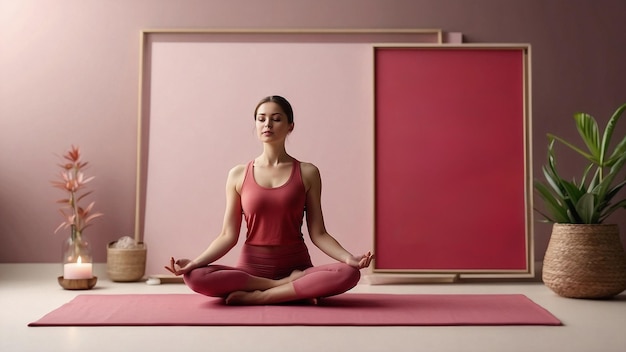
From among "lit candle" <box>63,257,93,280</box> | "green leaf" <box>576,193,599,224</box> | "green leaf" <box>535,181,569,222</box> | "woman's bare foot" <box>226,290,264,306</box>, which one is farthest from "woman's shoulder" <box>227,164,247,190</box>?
"green leaf" <box>576,193,599,224</box>

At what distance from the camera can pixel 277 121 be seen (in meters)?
3.10

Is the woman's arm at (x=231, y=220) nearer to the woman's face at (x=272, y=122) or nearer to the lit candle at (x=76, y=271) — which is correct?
the woman's face at (x=272, y=122)

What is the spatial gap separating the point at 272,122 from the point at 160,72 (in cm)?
139

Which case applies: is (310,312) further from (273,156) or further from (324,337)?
Answer: (273,156)

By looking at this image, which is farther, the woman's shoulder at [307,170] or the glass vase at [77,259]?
the glass vase at [77,259]

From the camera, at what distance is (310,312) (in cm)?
277

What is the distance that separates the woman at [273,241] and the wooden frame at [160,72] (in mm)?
966

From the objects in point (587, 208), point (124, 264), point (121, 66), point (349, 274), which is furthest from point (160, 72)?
point (587, 208)

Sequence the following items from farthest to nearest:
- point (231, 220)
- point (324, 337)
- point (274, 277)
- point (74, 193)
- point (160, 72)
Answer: point (160, 72), point (74, 193), point (231, 220), point (274, 277), point (324, 337)

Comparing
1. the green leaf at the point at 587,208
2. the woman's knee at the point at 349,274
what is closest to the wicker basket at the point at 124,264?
the woman's knee at the point at 349,274

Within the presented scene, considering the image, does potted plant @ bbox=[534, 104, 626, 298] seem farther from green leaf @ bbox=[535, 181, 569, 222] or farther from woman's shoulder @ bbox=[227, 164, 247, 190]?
woman's shoulder @ bbox=[227, 164, 247, 190]

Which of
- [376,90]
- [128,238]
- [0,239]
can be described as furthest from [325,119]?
[0,239]

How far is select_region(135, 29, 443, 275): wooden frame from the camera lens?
4094 millimetres

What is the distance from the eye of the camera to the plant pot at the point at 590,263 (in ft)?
10.8
